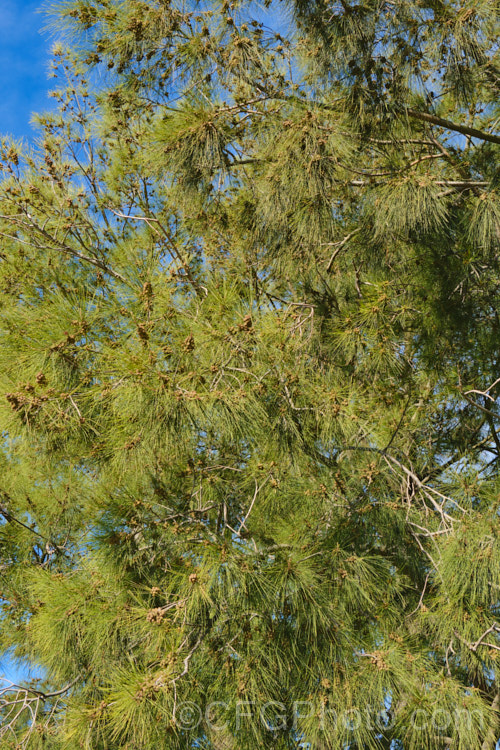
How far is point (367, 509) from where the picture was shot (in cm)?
248

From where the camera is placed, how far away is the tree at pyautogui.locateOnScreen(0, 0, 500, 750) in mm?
2057

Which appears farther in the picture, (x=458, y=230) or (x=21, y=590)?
(x=21, y=590)

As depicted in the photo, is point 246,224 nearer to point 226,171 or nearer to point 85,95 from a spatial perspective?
point 226,171

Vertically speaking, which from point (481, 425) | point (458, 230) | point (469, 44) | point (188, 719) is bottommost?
point (188, 719)

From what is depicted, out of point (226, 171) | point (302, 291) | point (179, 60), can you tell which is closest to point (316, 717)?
point (302, 291)

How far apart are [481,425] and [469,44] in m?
1.85

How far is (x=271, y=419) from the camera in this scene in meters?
2.22

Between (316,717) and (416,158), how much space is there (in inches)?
89.7

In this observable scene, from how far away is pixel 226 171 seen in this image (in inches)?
114

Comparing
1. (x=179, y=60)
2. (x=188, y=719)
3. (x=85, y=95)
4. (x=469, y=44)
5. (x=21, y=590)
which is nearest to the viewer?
(x=188, y=719)

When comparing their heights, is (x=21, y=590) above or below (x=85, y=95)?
below

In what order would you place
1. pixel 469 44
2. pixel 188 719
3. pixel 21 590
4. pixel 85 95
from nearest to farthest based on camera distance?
pixel 188 719 → pixel 469 44 → pixel 21 590 → pixel 85 95

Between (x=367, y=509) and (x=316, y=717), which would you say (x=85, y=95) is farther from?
(x=316, y=717)

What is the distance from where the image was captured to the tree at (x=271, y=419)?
6.75 feet
